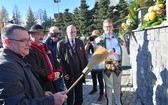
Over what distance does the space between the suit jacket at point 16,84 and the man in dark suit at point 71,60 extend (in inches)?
155

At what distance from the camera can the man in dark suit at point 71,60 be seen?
7160mm

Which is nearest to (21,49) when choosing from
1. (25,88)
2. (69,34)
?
(25,88)

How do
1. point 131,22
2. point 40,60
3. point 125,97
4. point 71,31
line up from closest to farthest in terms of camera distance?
point 40,60 < point 71,31 < point 131,22 < point 125,97

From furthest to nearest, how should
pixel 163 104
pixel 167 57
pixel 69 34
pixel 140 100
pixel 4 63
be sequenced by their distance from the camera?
1. pixel 140 100
2. pixel 69 34
3. pixel 163 104
4. pixel 167 57
5. pixel 4 63

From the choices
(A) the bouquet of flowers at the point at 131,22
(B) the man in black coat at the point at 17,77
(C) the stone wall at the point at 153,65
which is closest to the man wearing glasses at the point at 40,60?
(B) the man in black coat at the point at 17,77

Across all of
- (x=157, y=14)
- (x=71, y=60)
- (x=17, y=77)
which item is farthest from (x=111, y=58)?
(x=17, y=77)

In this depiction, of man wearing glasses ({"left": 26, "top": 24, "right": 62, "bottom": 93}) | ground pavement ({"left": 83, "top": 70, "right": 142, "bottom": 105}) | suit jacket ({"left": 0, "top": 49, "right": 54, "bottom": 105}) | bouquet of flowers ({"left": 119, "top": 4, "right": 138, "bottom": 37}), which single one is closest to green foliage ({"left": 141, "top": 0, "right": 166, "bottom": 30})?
bouquet of flowers ({"left": 119, "top": 4, "right": 138, "bottom": 37})

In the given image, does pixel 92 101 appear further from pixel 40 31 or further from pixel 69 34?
pixel 40 31

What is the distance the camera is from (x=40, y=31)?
5.18m

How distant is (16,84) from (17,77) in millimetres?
83

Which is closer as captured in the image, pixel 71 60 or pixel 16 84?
pixel 16 84

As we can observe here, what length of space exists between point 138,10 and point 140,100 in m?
2.29

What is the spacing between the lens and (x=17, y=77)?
278 cm

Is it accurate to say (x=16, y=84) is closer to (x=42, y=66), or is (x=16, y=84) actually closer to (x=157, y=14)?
(x=42, y=66)
